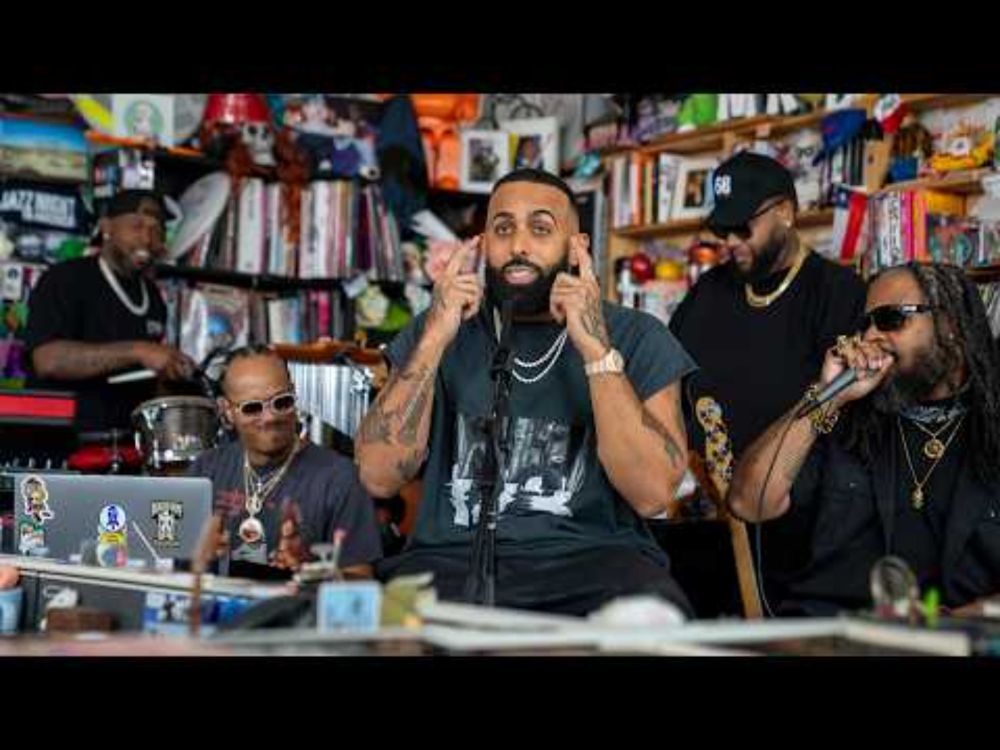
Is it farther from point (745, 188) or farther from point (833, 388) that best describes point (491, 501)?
point (745, 188)

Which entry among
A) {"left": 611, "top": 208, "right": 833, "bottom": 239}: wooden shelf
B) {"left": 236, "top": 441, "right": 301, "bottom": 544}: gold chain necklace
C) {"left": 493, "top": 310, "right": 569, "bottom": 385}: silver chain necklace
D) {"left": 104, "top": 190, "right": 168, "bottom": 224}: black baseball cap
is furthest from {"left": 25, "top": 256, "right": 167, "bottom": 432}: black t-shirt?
{"left": 493, "top": 310, "right": 569, "bottom": 385}: silver chain necklace

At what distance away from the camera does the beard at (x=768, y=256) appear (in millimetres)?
4184

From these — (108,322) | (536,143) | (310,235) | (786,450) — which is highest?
(536,143)

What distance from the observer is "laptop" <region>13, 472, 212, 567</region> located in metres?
2.36

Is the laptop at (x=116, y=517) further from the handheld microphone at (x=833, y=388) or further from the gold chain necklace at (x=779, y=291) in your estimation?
the gold chain necklace at (x=779, y=291)

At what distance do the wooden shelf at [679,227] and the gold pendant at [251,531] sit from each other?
3.25m

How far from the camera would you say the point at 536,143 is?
7.24 metres

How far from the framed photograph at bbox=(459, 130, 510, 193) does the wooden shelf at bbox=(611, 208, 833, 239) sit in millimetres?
757

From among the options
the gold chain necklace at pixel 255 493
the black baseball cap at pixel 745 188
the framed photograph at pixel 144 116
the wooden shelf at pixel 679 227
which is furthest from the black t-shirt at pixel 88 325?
the wooden shelf at pixel 679 227

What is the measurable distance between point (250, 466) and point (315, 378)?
4.74ft

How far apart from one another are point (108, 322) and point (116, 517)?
2997 mm

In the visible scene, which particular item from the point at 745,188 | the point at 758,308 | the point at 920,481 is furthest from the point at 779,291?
the point at 920,481

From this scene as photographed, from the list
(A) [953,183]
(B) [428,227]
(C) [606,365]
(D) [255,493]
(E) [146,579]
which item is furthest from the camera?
(B) [428,227]
